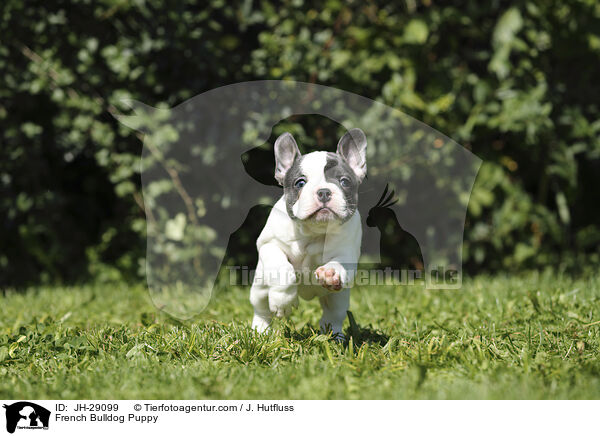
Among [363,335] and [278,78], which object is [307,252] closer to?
[363,335]

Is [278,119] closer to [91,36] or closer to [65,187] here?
[91,36]

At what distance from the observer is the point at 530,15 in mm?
5156

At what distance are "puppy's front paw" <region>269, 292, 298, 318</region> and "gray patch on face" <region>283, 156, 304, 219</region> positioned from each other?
12.6 inches

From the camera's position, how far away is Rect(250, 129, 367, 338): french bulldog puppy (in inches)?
93.2

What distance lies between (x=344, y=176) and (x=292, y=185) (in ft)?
0.70

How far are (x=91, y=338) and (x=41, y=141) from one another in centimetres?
302

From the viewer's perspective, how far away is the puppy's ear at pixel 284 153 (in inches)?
99.6

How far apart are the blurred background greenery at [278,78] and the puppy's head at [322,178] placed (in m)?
2.59

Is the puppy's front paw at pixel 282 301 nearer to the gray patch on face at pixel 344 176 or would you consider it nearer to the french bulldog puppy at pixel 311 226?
the french bulldog puppy at pixel 311 226

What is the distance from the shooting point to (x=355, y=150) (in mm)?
2516

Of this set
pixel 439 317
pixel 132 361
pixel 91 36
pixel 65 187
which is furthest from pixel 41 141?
pixel 439 317

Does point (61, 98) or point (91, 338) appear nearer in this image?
point (91, 338)
